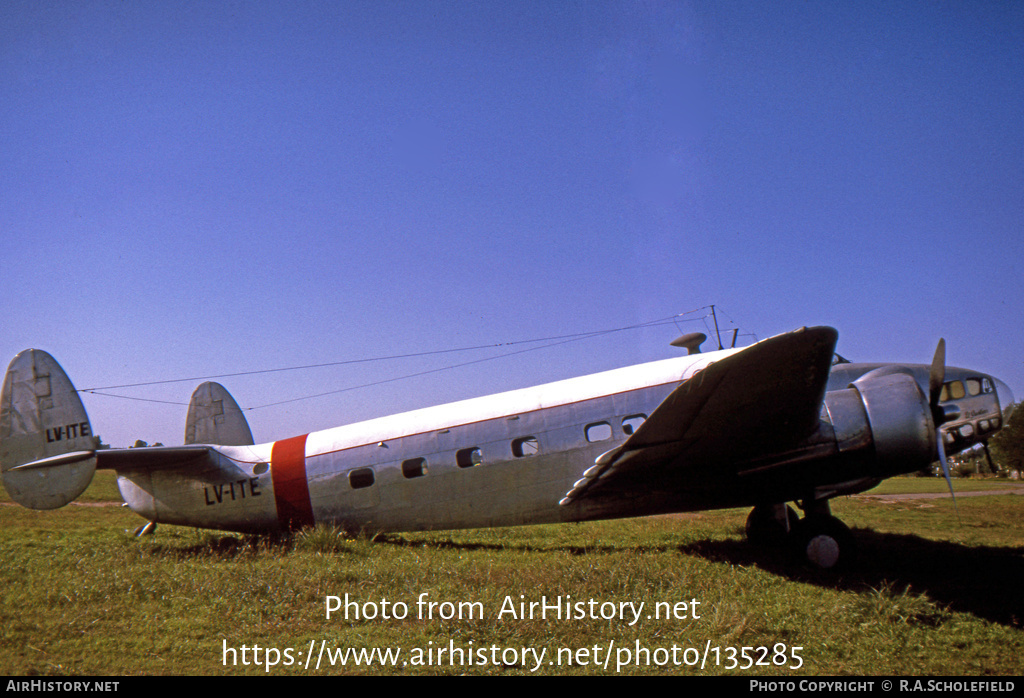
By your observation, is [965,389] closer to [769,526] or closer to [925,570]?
[925,570]

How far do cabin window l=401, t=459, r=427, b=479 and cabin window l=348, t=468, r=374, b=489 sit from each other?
576 millimetres

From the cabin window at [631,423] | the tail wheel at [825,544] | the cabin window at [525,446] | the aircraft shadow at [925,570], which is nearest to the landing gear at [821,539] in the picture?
the tail wheel at [825,544]

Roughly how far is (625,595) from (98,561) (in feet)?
23.4

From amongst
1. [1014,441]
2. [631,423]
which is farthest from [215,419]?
[1014,441]

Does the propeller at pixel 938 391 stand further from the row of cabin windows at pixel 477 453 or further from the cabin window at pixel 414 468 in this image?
the cabin window at pixel 414 468

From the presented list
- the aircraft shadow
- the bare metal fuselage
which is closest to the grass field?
the aircraft shadow

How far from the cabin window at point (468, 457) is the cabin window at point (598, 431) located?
1.62 meters

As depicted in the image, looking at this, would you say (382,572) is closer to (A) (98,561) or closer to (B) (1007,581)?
(A) (98,561)

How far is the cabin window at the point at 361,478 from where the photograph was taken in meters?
8.30

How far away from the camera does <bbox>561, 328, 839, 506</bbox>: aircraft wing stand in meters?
5.02

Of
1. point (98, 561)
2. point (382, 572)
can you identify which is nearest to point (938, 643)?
point (382, 572)

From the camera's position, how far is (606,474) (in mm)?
6512

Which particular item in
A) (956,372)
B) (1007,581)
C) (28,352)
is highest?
(28,352)
